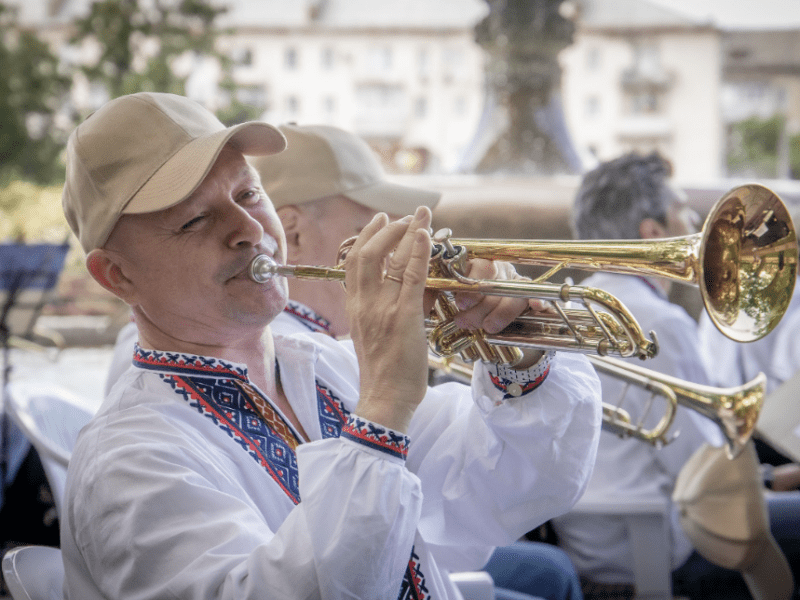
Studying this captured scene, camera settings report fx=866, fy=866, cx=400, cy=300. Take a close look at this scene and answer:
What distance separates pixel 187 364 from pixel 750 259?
3.80 ft

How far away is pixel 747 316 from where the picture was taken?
1.74 meters

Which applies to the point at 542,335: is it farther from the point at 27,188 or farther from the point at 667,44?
the point at 667,44

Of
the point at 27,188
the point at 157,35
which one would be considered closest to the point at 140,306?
the point at 27,188

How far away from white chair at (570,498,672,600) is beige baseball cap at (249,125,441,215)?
1.14 metres

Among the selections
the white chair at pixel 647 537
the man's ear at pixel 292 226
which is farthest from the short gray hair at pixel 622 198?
the man's ear at pixel 292 226

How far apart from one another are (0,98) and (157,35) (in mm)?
8667

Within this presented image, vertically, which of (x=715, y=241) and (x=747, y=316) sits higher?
(x=715, y=241)

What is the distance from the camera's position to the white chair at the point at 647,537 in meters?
2.71

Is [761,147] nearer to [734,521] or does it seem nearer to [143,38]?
[143,38]

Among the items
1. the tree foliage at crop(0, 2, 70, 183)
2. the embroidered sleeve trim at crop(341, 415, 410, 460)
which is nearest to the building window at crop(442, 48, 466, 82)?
→ the tree foliage at crop(0, 2, 70, 183)

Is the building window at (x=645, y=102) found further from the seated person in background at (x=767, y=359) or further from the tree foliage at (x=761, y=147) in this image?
the seated person in background at (x=767, y=359)

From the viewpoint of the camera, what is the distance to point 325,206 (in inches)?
106

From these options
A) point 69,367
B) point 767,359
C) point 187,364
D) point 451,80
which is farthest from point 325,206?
point 451,80

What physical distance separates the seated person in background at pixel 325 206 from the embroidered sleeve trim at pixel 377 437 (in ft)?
3.94
